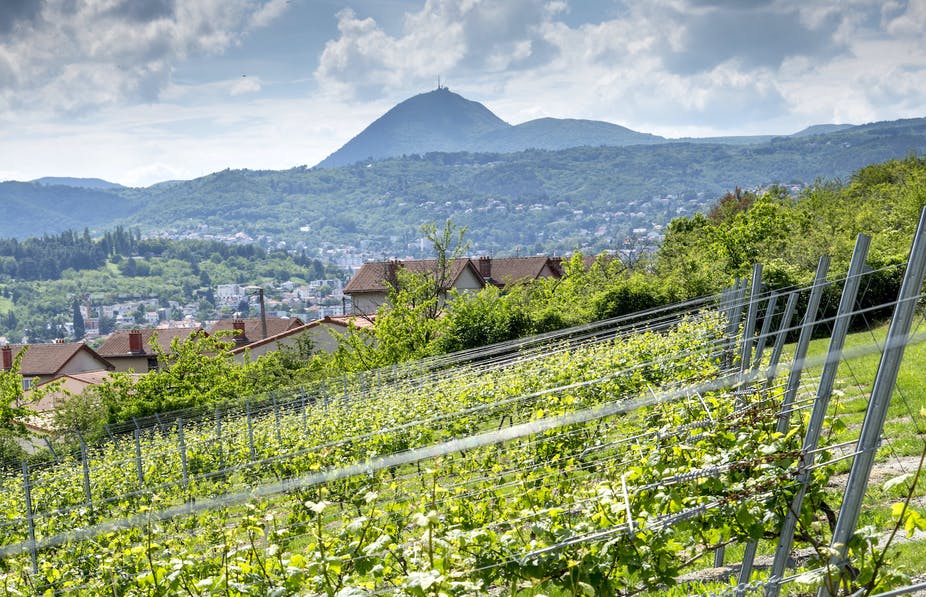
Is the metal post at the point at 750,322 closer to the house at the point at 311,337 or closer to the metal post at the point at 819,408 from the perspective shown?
the metal post at the point at 819,408

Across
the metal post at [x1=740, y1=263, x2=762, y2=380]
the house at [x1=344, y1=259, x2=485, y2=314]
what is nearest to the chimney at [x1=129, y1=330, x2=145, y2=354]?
the house at [x1=344, y1=259, x2=485, y2=314]

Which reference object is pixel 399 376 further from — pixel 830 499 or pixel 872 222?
pixel 872 222

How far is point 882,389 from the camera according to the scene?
319cm

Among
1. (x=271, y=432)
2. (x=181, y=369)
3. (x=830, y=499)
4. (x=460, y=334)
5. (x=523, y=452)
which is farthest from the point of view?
(x=181, y=369)

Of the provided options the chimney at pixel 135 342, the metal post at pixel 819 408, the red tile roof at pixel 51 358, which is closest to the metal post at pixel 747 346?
the metal post at pixel 819 408

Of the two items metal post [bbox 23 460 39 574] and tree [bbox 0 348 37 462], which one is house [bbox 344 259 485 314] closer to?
tree [bbox 0 348 37 462]

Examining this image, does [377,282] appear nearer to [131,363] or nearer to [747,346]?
[131,363]

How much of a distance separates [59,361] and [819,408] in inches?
3306

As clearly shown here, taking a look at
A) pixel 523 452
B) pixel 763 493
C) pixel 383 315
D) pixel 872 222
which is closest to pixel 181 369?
pixel 383 315

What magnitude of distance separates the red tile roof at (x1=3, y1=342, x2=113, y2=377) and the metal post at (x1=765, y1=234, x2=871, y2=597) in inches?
3173

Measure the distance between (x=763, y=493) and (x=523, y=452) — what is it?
9.51ft

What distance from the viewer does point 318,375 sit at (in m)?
29.4

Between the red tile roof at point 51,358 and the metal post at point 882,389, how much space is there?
81051mm

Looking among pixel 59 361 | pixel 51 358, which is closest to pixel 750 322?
pixel 59 361
